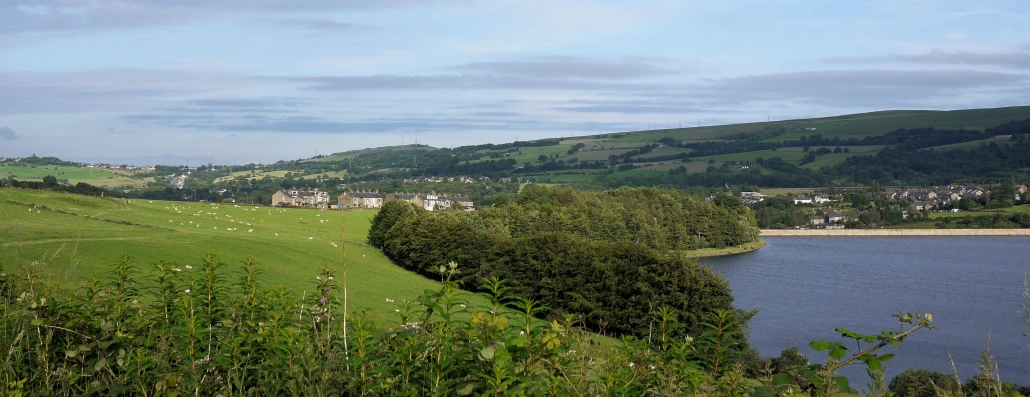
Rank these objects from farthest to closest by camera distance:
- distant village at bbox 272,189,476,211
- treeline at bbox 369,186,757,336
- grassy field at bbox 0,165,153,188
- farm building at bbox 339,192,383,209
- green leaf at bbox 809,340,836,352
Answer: grassy field at bbox 0,165,153,188 → farm building at bbox 339,192,383,209 → distant village at bbox 272,189,476,211 → treeline at bbox 369,186,757,336 → green leaf at bbox 809,340,836,352

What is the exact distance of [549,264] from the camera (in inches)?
1487

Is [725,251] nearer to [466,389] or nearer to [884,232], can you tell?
[884,232]

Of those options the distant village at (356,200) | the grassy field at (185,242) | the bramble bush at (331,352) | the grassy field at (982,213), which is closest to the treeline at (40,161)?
the distant village at (356,200)

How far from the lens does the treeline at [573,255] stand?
3219 centimetres

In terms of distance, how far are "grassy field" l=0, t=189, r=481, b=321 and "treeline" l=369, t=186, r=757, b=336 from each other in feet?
8.58

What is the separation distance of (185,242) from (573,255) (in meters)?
19.2

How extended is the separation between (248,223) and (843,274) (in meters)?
47.1

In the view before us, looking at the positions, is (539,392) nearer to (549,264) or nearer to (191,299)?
(191,299)

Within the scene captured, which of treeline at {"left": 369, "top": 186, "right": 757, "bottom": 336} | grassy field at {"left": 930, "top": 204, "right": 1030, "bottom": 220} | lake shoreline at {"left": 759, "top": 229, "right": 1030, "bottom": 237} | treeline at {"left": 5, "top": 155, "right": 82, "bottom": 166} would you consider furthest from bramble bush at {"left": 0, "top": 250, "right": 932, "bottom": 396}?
treeline at {"left": 5, "top": 155, "right": 82, "bottom": 166}

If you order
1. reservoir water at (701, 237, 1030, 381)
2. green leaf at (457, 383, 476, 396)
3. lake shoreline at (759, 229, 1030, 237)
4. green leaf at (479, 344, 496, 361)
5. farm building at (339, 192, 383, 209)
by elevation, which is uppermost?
green leaf at (479, 344, 496, 361)

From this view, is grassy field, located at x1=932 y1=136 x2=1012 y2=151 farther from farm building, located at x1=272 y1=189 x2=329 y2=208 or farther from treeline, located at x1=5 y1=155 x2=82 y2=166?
treeline, located at x1=5 y1=155 x2=82 y2=166

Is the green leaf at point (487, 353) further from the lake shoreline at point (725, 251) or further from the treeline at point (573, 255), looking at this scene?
the lake shoreline at point (725, 251)

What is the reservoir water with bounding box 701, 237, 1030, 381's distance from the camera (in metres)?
34.6

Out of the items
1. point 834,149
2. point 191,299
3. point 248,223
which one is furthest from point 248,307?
point 834,149
